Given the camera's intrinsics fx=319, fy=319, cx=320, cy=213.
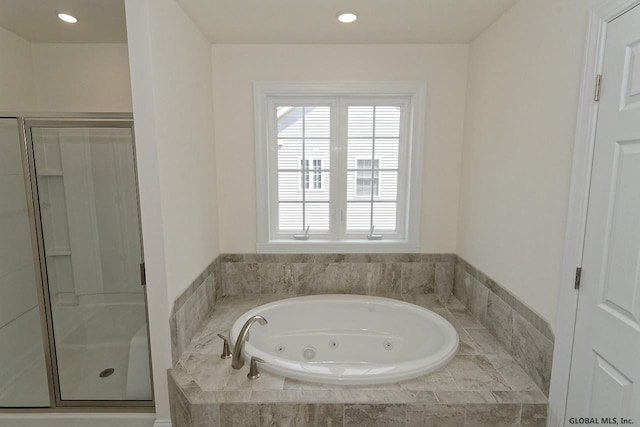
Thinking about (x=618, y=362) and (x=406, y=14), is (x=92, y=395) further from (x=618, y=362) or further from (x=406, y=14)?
(x=406, y=14)

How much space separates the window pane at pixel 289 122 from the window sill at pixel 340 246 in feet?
2.92

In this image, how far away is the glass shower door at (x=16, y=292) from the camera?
2113 millimetres

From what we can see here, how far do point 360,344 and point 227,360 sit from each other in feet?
3.54

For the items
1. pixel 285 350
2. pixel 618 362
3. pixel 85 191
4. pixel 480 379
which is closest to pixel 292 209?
pixel 285 350

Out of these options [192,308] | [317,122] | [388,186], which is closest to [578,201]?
[388,186]

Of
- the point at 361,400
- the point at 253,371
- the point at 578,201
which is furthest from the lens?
the point at 253,371

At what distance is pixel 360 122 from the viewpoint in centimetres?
259

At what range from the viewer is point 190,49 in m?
2.01

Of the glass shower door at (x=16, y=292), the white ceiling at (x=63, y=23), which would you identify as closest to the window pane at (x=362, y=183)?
the white ceiling at (x=63, y=23)

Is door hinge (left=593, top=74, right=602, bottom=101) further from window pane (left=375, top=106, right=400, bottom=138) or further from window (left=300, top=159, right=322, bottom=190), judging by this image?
window (left=300, top=159, right=322, bottom=190)

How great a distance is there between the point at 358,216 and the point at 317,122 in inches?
33.4

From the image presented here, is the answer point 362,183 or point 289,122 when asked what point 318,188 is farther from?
point 289,122

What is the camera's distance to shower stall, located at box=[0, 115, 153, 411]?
1.96m

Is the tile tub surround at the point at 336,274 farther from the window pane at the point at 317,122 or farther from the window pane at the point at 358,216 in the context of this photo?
the window pane at the point at 317,122
